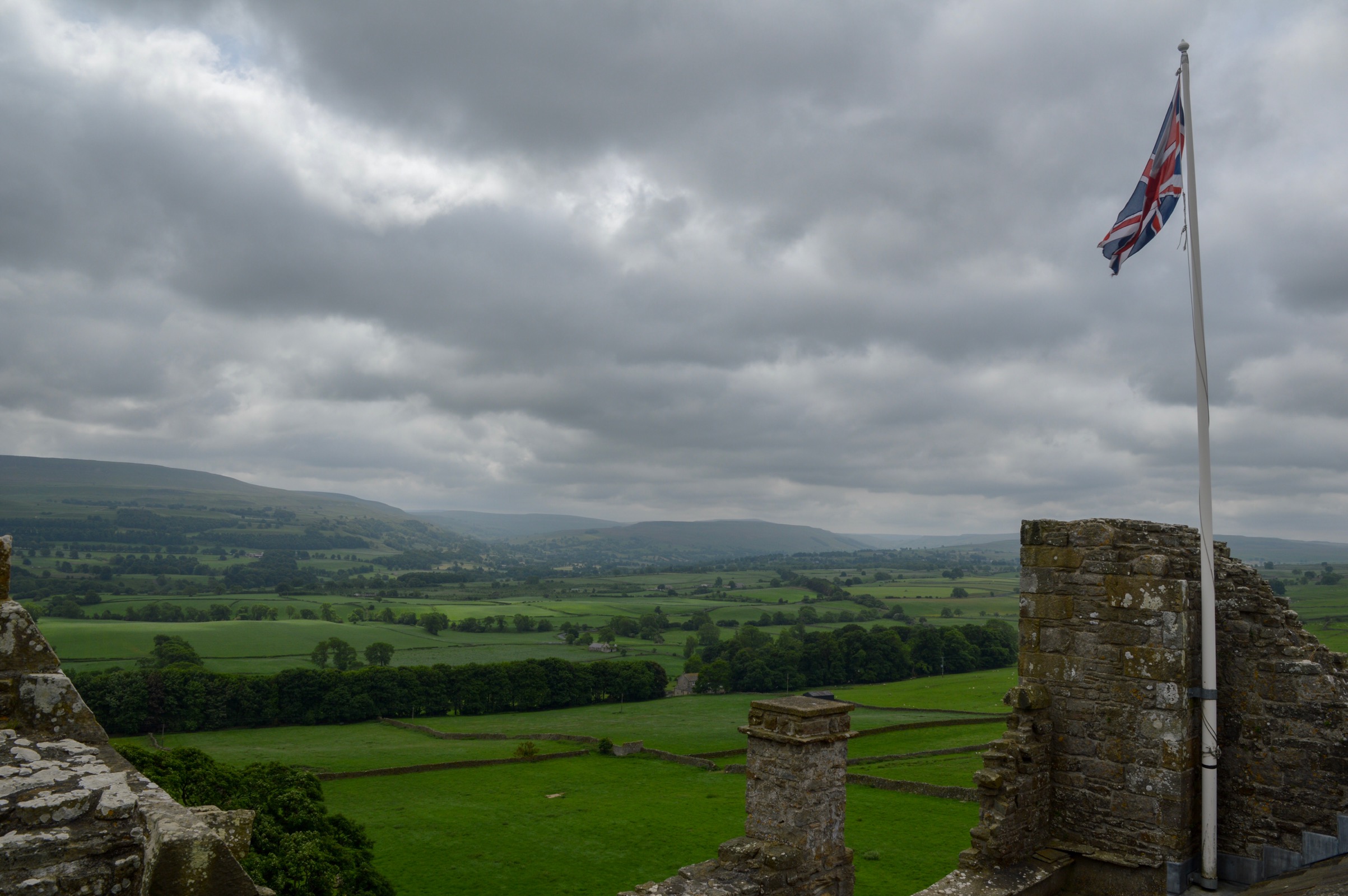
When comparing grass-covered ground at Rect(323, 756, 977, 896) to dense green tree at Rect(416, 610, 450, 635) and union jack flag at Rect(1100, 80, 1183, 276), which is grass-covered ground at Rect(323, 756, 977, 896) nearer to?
union jack flag at Rect(1100, 80, 1183, 276)

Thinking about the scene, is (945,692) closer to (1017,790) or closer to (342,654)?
(342,654)

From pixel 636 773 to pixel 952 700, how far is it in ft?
96.0

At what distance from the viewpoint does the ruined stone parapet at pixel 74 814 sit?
258cm

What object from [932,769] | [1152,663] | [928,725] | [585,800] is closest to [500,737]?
[585,800]

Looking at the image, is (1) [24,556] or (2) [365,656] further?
(1) [24,556]

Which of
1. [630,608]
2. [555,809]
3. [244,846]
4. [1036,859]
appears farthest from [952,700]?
[630,608]

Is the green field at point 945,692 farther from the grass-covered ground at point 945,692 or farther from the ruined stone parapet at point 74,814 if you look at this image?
the ruined stone parapet at point 74,814

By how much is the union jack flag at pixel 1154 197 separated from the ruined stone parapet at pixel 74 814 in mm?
10848

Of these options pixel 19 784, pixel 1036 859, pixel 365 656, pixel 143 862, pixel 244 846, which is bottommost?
pixel 365 656

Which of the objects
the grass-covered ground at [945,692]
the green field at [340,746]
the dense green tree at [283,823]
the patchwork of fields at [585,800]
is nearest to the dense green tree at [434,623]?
the patchwork of fields at [585,800]

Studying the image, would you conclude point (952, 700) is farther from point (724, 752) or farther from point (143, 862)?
point (143, 862)

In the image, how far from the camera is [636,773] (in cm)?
4697

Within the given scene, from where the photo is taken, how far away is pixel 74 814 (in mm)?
2684

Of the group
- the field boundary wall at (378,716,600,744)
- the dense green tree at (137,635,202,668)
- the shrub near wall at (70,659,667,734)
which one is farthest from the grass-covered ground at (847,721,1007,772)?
the dense green tree at (137,635,202,668)
